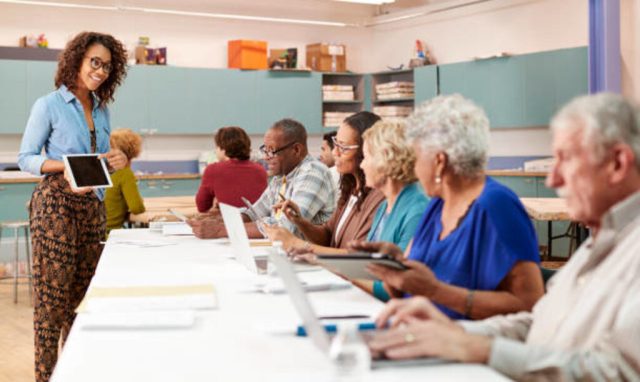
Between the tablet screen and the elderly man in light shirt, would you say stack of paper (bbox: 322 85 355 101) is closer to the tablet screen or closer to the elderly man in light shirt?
the tablet screen

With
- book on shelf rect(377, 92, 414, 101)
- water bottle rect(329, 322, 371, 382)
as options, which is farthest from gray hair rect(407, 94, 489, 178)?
book on shelf rect(377, 92, 414, 101)

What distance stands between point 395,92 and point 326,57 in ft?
3.60

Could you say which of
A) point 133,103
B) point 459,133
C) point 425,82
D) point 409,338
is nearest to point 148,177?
point 133,103

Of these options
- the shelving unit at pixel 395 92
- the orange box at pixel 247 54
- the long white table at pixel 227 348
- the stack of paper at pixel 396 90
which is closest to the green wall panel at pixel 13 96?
the orange box at pixel 247 54

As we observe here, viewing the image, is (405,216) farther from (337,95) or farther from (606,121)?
(337,95)

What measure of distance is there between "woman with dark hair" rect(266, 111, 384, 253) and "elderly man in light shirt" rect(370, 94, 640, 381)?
1799 millimetres

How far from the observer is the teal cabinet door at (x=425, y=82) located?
10.9 meters

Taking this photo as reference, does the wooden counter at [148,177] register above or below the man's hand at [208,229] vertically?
above

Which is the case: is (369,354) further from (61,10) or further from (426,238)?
(61,10)

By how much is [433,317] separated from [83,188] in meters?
2.48

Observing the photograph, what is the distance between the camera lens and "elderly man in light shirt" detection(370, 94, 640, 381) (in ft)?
5.28

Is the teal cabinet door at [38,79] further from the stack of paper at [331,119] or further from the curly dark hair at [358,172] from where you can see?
the curly dark hair at [358,172]

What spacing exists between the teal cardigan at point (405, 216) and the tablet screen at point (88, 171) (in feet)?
4.82

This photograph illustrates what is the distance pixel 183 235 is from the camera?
14.4ft
